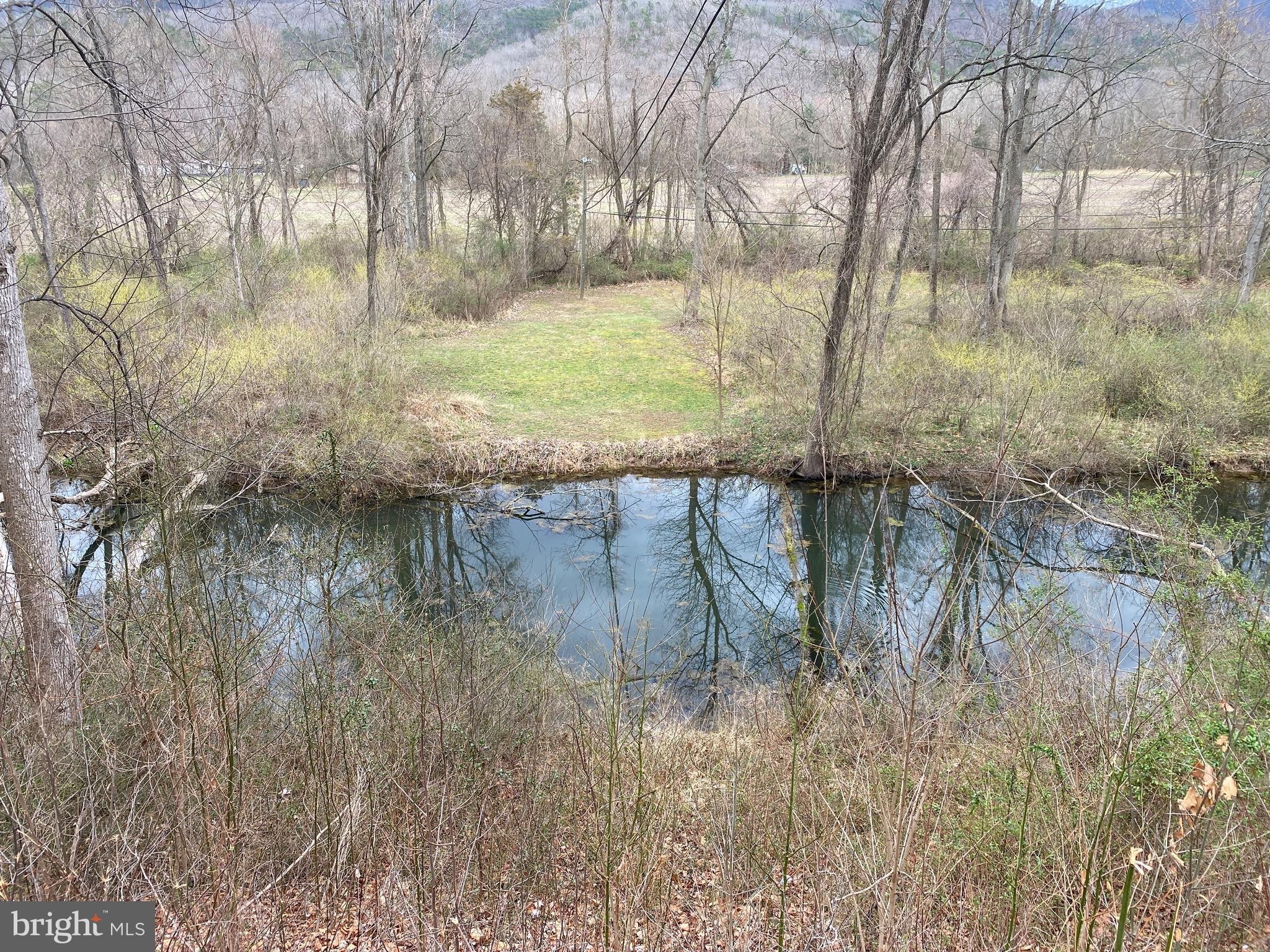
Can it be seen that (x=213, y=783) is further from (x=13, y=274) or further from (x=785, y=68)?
(x=785, y=68)

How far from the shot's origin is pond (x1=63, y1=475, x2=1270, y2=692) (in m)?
6.53

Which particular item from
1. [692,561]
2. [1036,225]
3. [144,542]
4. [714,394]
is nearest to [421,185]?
[714,394]

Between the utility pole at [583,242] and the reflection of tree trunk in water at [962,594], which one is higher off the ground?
the utility pole at [583,242]

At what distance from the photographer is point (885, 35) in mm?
7980

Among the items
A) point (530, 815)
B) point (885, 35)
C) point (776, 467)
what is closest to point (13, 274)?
point (530, 815)

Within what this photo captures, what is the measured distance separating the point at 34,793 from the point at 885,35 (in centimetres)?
936

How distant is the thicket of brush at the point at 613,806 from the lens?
2475mm

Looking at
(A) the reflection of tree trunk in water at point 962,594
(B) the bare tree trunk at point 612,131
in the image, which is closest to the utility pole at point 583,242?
(B) the bare tree trunk at point 612,131

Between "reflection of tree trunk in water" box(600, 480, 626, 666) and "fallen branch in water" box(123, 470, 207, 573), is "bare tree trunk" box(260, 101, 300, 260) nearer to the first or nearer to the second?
"reflection of tree trunk in water" box(600, 480, 626, 666)

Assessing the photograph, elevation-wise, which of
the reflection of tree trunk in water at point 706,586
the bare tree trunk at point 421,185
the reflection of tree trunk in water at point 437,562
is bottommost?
the reflection of tree trunk in water at point 706,586

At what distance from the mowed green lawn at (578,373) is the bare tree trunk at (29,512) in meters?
7.56

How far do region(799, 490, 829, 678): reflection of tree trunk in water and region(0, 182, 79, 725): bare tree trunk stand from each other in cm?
566

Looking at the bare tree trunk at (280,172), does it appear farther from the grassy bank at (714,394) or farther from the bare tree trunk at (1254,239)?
the bare tree trunk at (1254,239)

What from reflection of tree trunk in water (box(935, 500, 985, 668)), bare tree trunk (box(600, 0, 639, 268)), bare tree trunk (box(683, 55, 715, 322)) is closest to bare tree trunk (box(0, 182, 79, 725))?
reflection of tree trunk in water (box(935, 500, 985, 668))
